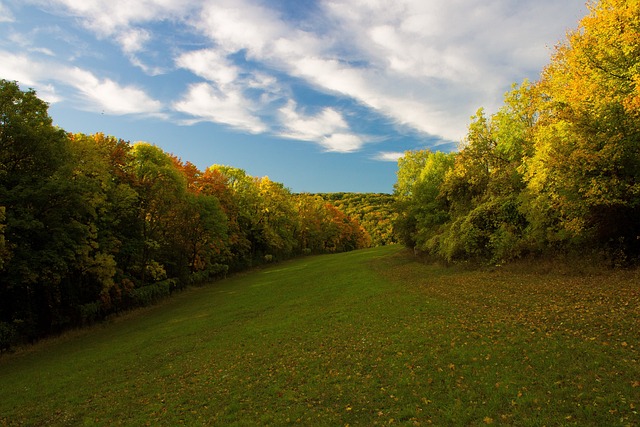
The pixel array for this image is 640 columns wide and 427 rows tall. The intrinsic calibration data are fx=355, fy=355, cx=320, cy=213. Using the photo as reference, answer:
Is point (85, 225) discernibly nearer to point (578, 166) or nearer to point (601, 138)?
point (578, 166)

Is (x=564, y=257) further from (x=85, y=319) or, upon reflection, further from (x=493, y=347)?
(x=85, y=319)

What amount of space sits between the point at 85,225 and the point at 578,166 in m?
35.3

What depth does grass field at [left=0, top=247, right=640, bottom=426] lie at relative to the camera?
9.64 metres

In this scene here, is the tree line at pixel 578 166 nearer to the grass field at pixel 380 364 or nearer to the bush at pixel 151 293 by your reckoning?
the grass field at pixel 380 364

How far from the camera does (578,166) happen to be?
20516mm

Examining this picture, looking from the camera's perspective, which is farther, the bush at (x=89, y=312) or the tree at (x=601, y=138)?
the bush at (x=89, y=312)

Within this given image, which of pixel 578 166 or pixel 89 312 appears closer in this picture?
pixel 578 166

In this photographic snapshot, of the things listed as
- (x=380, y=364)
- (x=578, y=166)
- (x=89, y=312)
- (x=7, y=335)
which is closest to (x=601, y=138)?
(x=578, y=166)

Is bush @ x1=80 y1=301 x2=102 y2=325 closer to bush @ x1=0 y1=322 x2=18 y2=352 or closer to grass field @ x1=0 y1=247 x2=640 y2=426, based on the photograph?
grass field @ x1=0 y1=247 x2=640 y2=426

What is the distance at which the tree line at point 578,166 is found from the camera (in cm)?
2000

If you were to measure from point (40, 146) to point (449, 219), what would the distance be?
40203 millimetres

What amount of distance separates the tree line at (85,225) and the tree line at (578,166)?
31.4m

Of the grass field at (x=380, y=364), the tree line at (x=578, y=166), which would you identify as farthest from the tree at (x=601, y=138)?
the grass field at (x=380, y=364)

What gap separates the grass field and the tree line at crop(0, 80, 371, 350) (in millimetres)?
5116
